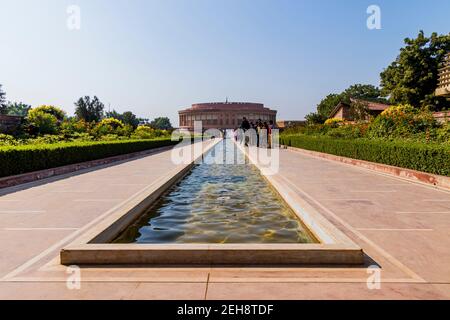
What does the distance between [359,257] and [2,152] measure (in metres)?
10.4

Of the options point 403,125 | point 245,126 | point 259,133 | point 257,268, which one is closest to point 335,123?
point 259,133

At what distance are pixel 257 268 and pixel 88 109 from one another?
89.0 m

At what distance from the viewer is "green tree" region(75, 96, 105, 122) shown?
84438 mm

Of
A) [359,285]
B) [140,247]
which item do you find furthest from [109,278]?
[359,285]

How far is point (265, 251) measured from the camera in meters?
4.09

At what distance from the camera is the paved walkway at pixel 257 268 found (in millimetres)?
3400

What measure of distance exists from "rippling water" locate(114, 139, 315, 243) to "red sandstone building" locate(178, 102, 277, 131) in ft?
401

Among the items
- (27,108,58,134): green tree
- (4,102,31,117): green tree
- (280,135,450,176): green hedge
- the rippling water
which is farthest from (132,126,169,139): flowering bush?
(4,102,31,117): green tree

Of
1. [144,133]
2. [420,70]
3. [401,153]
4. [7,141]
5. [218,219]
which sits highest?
[420,70]

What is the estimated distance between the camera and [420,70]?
4209 cm

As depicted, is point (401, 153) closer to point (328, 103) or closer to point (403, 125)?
point (403, 125)

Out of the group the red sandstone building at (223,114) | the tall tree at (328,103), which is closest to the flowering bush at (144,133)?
the tall tree at (328,103)

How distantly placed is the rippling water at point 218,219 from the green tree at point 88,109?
8058 centimetres

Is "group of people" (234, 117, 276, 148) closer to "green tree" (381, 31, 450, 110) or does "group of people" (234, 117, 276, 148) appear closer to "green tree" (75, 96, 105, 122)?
"green tree" (381, 31, 450, 110)
